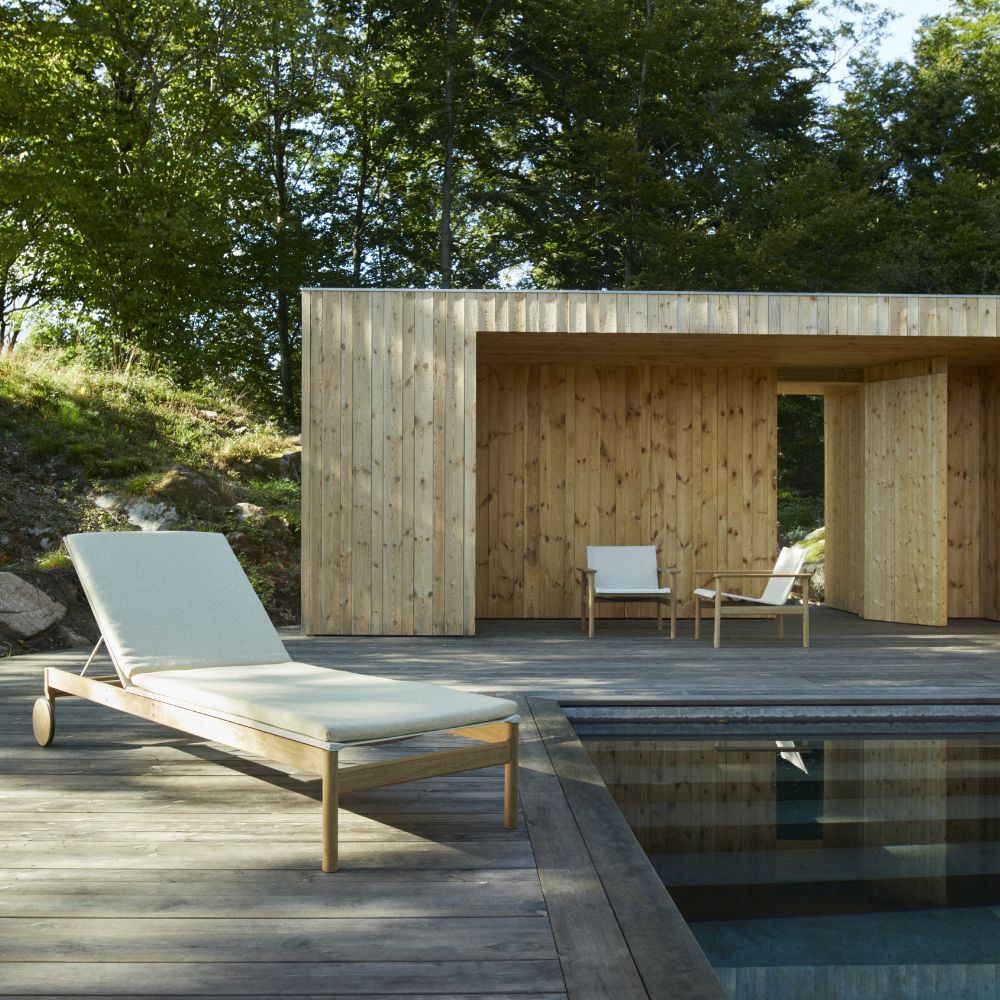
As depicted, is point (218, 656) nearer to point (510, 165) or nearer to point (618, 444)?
point (618, 444)

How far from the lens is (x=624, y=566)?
27.3 ft

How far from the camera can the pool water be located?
2.56 meters

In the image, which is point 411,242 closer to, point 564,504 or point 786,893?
point 564,504

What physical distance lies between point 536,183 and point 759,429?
8.88m

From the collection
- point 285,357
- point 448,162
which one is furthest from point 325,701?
point 448,162

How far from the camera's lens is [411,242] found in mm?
16859

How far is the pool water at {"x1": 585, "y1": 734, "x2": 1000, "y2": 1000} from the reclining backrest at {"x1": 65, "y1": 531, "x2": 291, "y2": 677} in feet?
5.31

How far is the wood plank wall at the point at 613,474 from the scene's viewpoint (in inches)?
368

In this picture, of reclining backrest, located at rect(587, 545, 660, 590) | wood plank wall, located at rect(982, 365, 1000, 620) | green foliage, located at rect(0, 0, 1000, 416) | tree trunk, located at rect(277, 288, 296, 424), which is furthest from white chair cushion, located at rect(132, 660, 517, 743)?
tree trunk, located at rect(277, 288, 296, 424)

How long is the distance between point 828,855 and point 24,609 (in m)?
5.72

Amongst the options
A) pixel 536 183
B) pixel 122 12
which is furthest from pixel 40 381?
pixel 536 183

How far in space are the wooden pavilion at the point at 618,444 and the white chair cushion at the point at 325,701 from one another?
391 centimetres

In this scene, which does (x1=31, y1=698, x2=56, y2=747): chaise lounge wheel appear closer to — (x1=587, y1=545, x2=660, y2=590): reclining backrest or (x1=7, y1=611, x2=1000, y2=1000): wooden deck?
(x1=7, y1=611, x2=1000, y2=1000): wooden deck

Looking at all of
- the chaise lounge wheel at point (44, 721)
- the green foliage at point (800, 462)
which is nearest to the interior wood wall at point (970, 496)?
the chaise lounge wheel at point (44, 721)
